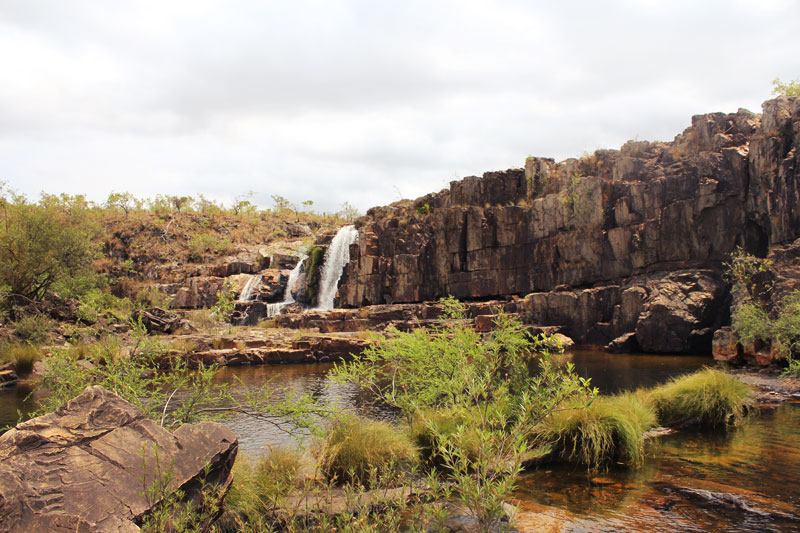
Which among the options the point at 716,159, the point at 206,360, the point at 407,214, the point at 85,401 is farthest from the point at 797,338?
the point at 407,214

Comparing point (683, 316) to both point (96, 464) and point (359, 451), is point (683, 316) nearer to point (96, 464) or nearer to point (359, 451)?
point (359, 451)

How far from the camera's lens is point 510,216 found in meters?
44.4

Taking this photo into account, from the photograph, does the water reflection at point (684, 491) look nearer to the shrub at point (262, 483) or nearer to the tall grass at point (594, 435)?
the tall grass at point (594, 435)

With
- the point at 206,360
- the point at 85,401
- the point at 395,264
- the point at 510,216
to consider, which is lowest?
the point at 206,360

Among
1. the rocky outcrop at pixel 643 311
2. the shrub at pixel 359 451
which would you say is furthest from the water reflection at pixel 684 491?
the rocky outcrop at pixel 643 311

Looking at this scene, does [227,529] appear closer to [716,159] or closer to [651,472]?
[651,472]

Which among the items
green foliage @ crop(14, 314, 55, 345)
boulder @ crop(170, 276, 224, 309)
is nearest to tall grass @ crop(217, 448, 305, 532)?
green foliage @ crop(14, 314, 55, 345)

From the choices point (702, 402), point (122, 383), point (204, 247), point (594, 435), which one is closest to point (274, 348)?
point (122, 383)

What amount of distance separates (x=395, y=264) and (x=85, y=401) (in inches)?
1751

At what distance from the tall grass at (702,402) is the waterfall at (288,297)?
125 feet

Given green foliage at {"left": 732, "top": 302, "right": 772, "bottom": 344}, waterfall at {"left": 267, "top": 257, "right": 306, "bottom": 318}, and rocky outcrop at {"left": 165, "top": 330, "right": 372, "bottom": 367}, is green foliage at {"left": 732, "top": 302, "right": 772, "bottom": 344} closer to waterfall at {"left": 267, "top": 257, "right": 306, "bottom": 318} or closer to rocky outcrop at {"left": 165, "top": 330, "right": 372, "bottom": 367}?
rocky outcrop at {"left": 165, "top": 330, "right": 372, "bottom": 367}

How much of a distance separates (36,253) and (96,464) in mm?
33817

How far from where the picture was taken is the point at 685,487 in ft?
27.5

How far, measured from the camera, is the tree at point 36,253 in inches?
1237
